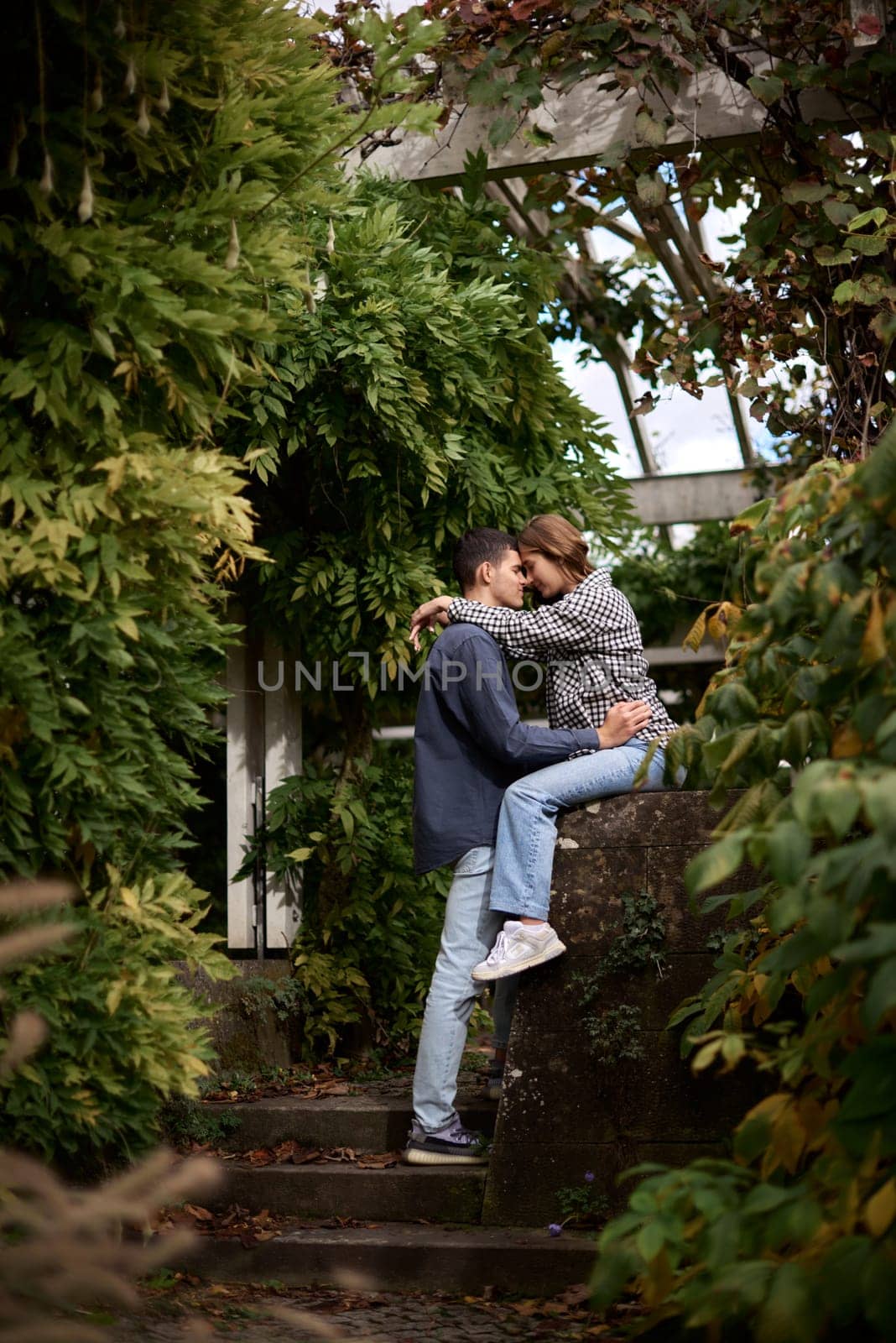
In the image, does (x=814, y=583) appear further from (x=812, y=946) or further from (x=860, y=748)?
(x=812, y=946)

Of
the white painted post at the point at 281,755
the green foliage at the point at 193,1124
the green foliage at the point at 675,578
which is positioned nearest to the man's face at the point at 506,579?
the white painted post at the point at 281,755

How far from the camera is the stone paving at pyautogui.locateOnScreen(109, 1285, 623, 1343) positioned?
9.11 feet

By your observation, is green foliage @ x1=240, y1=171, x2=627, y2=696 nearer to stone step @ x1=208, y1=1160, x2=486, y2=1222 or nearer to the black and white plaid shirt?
the black and white plaid shirt

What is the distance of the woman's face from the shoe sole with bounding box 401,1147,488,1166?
5.39 ft

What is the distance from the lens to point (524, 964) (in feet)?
11.5

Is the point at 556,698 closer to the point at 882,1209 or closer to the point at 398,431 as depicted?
the point at 398,431

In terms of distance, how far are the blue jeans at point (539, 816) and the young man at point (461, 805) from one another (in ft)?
0.27

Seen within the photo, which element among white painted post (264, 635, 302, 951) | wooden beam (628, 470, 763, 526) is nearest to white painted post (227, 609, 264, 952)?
white painted post (264, 635, 302, 951)

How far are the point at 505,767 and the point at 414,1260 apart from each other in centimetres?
134

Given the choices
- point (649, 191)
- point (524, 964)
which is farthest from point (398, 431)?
point (524, 964)

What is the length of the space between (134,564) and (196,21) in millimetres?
1133

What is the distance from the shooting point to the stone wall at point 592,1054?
3.40 metres

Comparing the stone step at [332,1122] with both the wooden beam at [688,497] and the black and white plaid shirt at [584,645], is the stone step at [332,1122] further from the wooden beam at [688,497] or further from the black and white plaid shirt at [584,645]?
the wooden beam at [688,497]

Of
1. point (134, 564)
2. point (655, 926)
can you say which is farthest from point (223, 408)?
point (655, 926)
